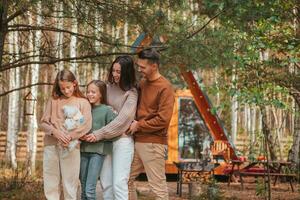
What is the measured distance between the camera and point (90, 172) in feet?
16.9

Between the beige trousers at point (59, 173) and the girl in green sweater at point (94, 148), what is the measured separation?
0.26 ft

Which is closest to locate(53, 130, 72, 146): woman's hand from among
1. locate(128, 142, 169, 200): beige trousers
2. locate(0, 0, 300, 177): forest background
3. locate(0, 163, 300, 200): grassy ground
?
locate(128, 142, 169, 200): beige trousers

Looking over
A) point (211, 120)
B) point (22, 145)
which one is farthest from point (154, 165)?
point (22, 145)

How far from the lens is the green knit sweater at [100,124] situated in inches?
203

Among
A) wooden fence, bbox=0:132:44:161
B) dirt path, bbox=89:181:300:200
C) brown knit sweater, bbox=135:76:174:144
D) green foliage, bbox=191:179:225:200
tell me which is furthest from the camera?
wooden fence, bbox=0:132:44:161

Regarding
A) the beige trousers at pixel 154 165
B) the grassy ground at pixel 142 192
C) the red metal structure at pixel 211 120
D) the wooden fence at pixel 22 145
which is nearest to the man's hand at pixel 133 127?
the beige trousers at pixel 154 165

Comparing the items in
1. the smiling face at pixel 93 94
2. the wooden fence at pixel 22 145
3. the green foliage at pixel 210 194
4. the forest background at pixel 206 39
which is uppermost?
the forest background at pixel 206 39

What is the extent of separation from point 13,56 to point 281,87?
3.72 meters

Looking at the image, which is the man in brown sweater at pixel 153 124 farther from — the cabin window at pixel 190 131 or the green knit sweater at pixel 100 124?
the cabin window at pixel 190 131

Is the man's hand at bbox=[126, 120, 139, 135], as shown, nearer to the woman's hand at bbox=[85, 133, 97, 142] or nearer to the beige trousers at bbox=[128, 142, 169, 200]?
the beige trousers at bbox=[128, 142, 169, 200]

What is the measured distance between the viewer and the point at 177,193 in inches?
412

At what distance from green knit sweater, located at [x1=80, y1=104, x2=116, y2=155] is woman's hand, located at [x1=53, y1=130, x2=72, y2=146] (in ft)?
0.63

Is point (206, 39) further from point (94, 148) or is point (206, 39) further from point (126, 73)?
point (94, 148)

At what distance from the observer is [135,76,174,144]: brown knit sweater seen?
500 centimetres
